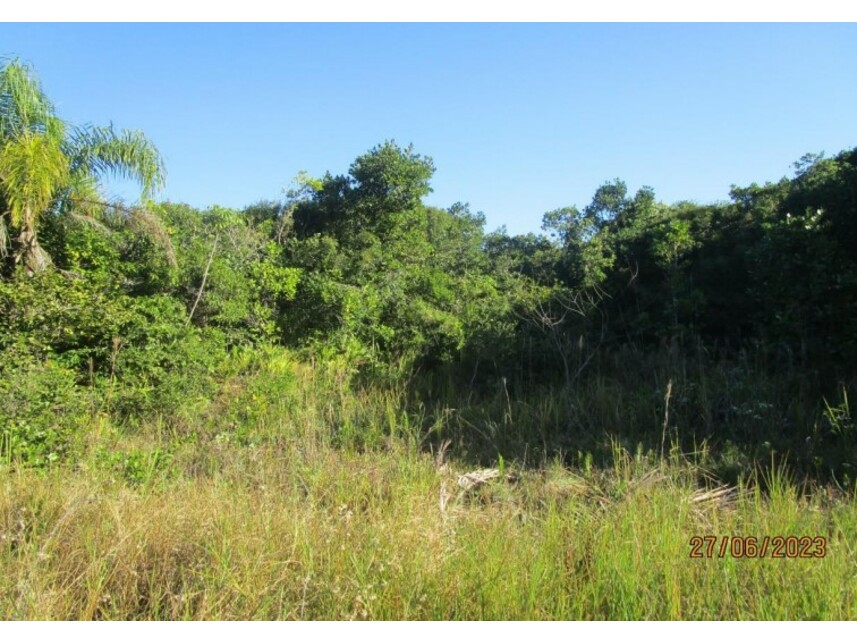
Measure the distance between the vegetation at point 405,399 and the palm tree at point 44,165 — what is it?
40 millimetres

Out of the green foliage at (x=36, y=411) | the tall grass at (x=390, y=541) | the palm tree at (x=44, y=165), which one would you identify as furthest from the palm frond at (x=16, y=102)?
the tall grass at (x=390, y=541)

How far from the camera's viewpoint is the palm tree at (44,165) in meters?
7.90

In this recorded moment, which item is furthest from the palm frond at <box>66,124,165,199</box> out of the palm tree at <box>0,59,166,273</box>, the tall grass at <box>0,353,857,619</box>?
the tall grass at <box>0,353,857,619</box>

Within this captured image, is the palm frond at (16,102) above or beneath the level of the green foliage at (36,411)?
above

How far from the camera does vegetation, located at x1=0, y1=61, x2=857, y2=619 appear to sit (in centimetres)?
268

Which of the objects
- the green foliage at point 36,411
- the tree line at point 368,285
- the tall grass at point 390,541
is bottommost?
the tall grass at point 390,541

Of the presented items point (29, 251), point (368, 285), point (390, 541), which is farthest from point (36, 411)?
point (368, 285)

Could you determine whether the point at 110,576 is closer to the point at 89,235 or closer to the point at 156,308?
the point at 156,308

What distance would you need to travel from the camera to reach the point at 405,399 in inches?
309

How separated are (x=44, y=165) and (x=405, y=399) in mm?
5365

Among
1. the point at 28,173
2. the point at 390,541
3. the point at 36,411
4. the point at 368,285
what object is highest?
the point at 28,173

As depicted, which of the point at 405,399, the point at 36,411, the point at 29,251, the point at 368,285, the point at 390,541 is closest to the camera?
the point at 390,541

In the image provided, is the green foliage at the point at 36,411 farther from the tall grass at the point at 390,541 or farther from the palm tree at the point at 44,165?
the palm tree at the point at 44,165

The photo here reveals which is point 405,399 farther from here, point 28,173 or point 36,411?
point 28,173
